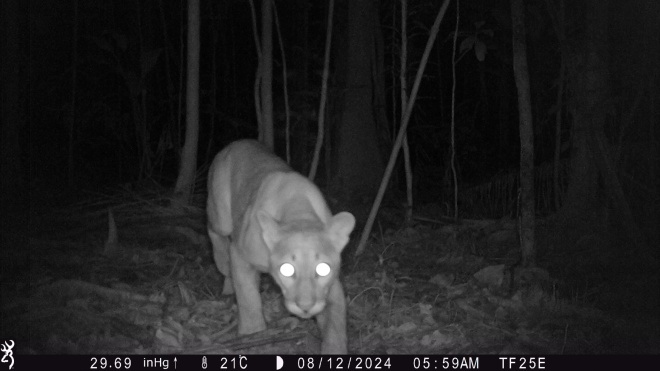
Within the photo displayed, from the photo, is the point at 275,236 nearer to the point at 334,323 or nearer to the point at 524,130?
the point at 334,323

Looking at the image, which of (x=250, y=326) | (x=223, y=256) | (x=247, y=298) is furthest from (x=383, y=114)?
(x=250, y=326)

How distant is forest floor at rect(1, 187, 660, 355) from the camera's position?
5113 millimetres

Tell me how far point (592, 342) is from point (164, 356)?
2866mm

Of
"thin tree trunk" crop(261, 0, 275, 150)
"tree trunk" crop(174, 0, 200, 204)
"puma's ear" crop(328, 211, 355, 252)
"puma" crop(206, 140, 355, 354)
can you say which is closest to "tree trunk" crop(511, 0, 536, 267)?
"puma" crop(206, 140, 355, 354)

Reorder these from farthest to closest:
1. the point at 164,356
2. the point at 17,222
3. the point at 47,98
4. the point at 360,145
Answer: the point at 47,98
the point at 360,145
the point at 17,222
the point at 164,356

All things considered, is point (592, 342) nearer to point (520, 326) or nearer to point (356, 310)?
point (520, 326)

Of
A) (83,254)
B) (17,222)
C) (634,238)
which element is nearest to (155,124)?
(17,222)

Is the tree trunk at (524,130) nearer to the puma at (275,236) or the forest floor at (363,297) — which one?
the forest floor at (363,297)

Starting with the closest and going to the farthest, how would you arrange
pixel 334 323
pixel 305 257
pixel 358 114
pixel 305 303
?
pixel 305 303
pixel 305 257
pixel 334 323
pixel 358 114

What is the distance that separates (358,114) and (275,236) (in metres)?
4.85

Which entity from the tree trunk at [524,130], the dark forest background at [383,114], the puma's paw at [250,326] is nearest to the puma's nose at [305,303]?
the puma's paw at [250,326]

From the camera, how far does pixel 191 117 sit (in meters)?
9.12

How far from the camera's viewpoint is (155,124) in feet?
56.6

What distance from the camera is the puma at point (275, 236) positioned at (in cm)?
443
